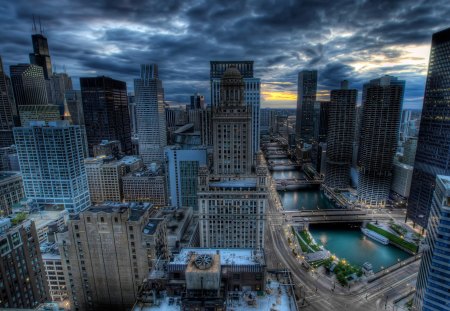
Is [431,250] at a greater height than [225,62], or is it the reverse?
[225,62]

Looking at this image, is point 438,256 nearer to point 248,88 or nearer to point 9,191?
point 248,88

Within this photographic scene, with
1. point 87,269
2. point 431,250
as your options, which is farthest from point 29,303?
point 431,250

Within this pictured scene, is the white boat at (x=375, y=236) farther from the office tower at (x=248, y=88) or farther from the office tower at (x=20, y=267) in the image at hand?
the office tower at (x=20, y=267)

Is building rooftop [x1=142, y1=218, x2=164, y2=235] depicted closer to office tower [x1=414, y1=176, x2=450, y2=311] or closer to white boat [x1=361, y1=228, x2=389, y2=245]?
office tower [x1=414, y1=176, x2=450, y2=311]

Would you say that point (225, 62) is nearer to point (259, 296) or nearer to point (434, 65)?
point (434, 65)

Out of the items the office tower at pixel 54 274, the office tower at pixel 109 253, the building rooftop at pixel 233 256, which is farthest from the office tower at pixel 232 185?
the office tower at pixel 54 274

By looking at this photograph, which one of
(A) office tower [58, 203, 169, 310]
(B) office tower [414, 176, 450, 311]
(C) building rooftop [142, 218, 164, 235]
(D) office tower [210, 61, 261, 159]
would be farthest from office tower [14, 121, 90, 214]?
(B) office tower [414, 176, 450, 311]
